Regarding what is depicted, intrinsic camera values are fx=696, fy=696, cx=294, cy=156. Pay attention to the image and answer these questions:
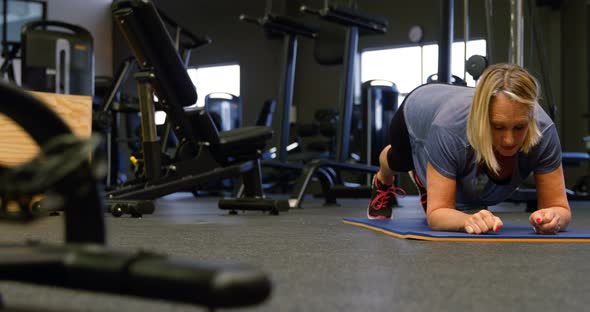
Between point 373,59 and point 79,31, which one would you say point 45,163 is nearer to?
point 79,31

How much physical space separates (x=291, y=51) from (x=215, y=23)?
5.00m

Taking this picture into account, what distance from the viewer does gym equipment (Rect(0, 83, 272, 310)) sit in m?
0.47

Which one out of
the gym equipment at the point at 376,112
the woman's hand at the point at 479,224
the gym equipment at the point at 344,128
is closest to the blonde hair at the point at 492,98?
the woman's hand at the point at 479,224

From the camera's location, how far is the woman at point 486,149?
5.23ft

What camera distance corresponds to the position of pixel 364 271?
114cm

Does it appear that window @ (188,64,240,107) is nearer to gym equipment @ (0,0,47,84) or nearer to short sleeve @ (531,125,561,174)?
gym equipment @ (0,0,47,84)

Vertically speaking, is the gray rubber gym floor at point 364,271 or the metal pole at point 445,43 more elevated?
the metal pole at point 445,43

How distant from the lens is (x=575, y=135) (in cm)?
678

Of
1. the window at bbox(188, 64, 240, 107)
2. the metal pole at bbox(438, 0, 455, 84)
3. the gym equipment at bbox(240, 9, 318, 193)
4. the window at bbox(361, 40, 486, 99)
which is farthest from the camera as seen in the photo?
the window at bbox(188, 64, 240, 107)

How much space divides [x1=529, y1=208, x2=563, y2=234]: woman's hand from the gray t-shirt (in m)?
0.11

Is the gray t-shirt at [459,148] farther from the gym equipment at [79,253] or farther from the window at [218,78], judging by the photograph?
the window at [218,78]

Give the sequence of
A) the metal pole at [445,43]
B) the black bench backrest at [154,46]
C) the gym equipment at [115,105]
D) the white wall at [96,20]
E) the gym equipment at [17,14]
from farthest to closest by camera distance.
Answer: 1. the white wall at [96,20]
2. the gym equipment at [17,14]
3. the gym equipment at [115,105]
4. the metal pole at [445,43]
5. the black bench backrest at [154,46]

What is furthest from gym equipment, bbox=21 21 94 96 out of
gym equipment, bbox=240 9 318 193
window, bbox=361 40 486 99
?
window, bbox=361 40 486 99

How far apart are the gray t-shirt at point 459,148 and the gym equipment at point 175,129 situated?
120 centimetres
